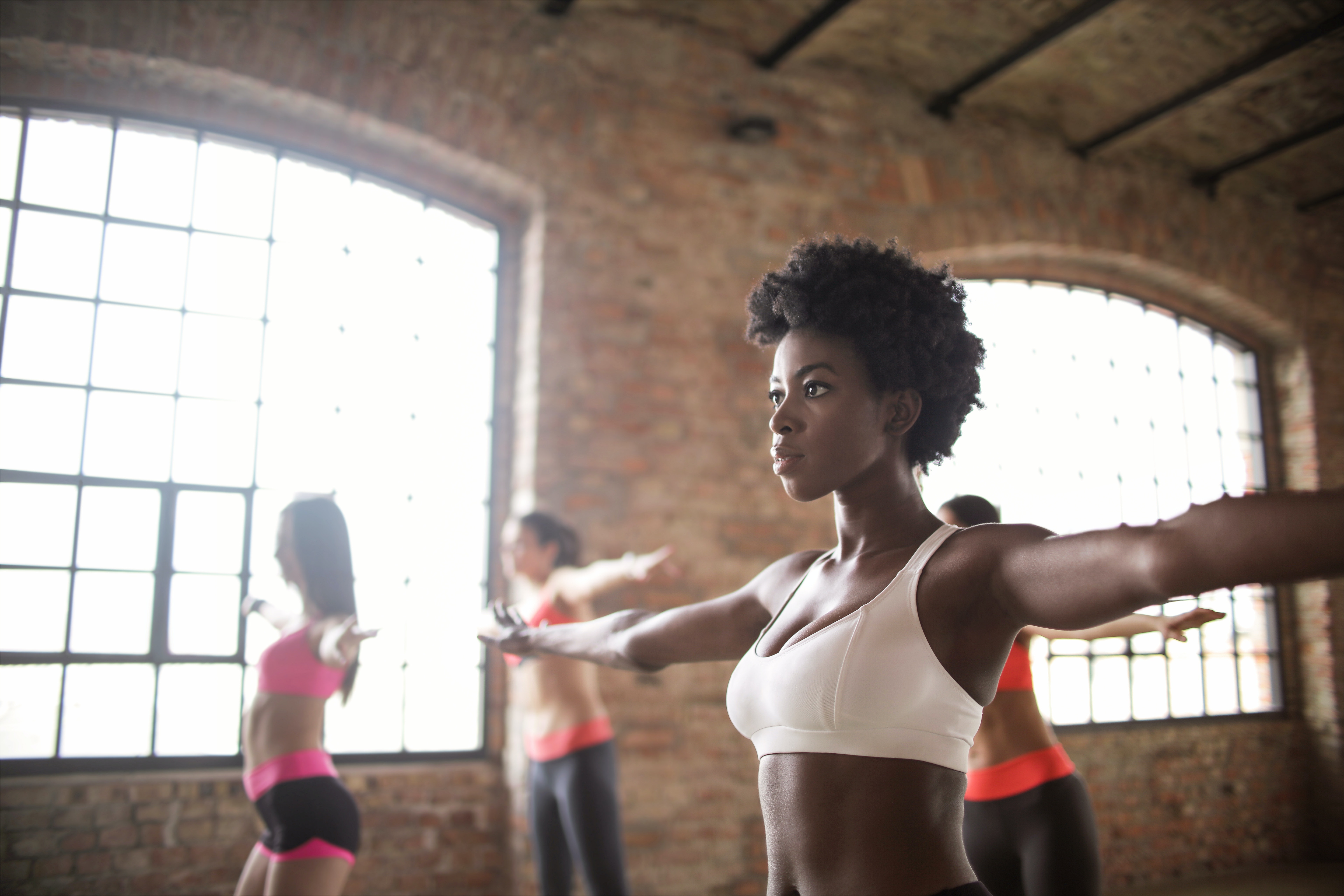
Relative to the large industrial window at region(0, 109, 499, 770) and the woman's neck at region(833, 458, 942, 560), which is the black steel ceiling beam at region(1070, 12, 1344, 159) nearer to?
the large industrial window at region(0, 109, 499, 770)

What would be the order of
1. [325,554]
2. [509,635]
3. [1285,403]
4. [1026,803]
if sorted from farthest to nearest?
1. [1285,403]
2. [325,554]
3. [1026,803]
4. [509,635]

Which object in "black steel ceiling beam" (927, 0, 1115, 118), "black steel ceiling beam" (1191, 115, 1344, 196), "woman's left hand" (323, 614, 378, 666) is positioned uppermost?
"black steel ceiling beam" (1191, 115, 1344, 196)

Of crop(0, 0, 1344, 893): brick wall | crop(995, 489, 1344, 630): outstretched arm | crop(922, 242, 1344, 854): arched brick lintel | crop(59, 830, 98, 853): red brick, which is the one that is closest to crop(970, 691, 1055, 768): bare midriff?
crop(0, 0, 1344, 893): brick wall

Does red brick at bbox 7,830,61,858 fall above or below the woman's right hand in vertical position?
below

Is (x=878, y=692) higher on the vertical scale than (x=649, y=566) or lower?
lower

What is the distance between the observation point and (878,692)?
1223mm

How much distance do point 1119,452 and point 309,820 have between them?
5622 millimetres

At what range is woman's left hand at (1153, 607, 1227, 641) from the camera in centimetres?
158

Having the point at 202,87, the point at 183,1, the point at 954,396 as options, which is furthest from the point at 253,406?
the point at 954,396

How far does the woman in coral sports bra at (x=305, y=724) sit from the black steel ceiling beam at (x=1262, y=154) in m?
6.13

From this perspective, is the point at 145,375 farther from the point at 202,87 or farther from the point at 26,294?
the point at 202,87

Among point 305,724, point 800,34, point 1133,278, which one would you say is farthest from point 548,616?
point 1133,278

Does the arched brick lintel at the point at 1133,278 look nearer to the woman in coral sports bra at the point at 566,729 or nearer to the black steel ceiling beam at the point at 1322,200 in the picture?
the black steel ceiling beam at the point at 1322,200

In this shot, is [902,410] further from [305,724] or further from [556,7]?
[556,7]
